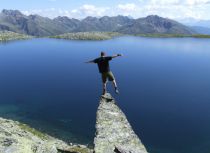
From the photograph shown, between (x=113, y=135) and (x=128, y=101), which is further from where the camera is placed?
(x=128, y=101)

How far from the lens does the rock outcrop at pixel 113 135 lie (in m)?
20.3

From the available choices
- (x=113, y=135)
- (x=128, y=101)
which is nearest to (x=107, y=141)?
(x=113, y=135)

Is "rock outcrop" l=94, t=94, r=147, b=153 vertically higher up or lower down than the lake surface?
higher up

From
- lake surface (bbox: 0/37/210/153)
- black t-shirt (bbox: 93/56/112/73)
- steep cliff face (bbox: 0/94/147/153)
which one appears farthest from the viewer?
lake surface (bbox: 0/37/210/153)

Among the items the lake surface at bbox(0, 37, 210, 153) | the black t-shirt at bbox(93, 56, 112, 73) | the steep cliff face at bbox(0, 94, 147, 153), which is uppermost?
the black t-shirt at bbox(93, 56, 112, 73)

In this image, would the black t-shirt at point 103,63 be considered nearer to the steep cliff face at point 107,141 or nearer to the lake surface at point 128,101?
the steep cliff face at point 107,141

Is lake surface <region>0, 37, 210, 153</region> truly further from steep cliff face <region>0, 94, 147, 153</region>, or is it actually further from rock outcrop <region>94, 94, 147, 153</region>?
steep cliff face <region>0, 94, 147, 153</region>

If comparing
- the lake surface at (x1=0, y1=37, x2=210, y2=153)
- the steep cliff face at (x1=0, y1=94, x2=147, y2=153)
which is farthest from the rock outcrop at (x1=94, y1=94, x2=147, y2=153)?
the lake surface at (x1=0, y1=37, x2=210, y2=153)

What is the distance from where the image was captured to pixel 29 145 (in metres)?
22.6

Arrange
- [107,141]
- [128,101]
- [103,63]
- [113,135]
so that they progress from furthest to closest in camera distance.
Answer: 1. [128,101]
2. [103,63]
3. [113,135]
4. [107,141]

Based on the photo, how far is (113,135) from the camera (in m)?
22.4

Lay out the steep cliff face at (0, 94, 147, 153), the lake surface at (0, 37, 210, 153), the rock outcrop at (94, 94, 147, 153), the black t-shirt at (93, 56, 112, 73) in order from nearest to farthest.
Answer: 1. the rock outcrop at (94, 94, 147, 153)
2. the steep cliff face at (0, 94, 147, 153)
3. the black t-shirt at (93, 56, 112, 73)
4. the lake surface at (0, 37, 210, 153)

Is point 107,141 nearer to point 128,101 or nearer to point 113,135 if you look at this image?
point 113,135

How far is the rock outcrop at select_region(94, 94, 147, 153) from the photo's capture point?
66.6 ft
